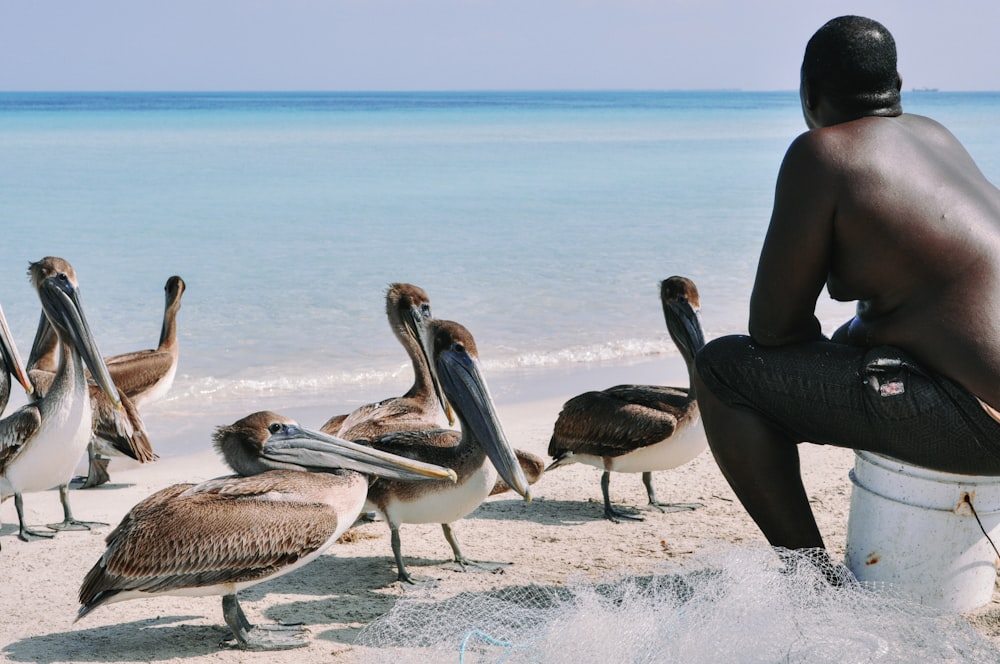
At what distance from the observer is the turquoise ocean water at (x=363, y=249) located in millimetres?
9844

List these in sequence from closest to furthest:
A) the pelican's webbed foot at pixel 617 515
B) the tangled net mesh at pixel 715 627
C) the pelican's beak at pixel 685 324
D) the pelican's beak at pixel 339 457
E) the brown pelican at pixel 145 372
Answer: the tangled net mesh at pixel 715 627 < the pelican's beak at pixel 339 457 < the pelican's webbed foot at pixel 617 515 < the pelican's beak at pixel 685 324 < the brown pelican at pixel 145 372

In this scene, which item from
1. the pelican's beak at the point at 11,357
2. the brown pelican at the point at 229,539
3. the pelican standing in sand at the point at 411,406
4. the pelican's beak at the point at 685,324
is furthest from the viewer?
the pelican's beak at the point at 11,357

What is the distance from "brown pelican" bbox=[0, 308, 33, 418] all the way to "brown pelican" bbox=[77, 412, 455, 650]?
247cm

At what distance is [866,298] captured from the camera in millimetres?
3004

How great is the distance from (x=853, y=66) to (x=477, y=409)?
6.92 ft

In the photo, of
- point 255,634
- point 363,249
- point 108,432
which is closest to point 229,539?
point 255,634

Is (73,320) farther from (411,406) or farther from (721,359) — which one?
(721,359)

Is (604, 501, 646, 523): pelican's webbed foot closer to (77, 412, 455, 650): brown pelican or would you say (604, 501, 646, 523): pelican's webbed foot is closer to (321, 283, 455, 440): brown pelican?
(321, 283, 455, 440): brown pelican

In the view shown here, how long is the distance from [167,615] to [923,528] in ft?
8.73

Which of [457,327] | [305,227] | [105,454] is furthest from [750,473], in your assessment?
[305,227]

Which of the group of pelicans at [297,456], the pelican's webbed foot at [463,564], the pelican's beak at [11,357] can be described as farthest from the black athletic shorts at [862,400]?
the pelican's beak at [11,357]

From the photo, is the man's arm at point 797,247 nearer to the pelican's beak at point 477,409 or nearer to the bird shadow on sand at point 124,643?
the pelican's beak at point 477,409

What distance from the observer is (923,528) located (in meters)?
3.38

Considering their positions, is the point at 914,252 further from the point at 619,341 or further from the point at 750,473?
the point at 619,341
